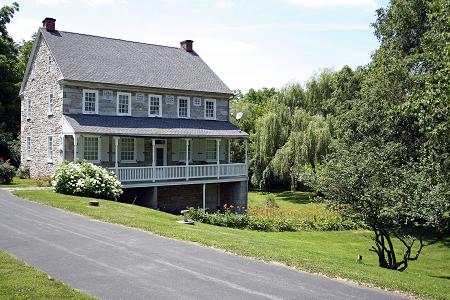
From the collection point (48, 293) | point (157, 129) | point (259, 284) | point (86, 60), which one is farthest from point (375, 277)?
point (86, 60)

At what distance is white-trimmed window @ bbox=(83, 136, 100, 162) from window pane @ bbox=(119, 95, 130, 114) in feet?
8.71

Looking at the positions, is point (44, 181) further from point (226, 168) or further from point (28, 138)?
point (226, 168)

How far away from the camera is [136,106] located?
2867cm

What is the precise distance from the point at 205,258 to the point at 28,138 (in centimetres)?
2423

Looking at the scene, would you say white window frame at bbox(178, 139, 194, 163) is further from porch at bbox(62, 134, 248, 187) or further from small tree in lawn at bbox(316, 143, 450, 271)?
small tree in lawn at bbox(316, 143, 450, 271)

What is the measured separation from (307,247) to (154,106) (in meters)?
15.8

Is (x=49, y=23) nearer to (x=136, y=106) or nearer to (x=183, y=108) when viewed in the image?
(x=136, y=106)

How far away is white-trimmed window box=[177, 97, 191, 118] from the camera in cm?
3078

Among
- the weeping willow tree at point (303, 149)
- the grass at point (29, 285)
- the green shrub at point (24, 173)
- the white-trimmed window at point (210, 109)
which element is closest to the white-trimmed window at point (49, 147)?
the green shrub at point (24, 173)

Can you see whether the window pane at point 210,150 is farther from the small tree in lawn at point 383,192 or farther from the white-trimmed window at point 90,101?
the small tree in lawn at point 383,192

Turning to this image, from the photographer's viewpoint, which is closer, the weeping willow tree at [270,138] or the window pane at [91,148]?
the window pane at [91,148]

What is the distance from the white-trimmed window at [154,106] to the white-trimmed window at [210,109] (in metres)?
3.71

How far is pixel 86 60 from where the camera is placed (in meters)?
28.3

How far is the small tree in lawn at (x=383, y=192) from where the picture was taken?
45.2ft
